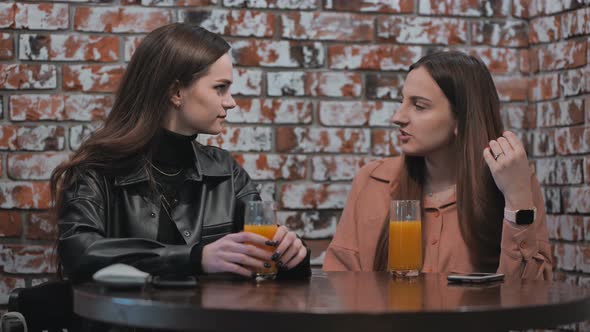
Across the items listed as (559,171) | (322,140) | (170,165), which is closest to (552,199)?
(559,171)

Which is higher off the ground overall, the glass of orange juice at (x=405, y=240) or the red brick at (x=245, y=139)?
the red brick at (x=245, y=139)

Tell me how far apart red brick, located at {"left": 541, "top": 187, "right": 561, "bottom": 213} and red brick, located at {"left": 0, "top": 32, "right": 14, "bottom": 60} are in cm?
186

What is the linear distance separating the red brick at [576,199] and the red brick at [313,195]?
2.42ft

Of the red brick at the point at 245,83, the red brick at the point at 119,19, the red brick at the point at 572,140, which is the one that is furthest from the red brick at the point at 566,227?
the red brick at the point at 119,19

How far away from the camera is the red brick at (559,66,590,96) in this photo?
2881 millimetres

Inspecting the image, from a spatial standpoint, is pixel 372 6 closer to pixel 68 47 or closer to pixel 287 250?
pixel 68 47

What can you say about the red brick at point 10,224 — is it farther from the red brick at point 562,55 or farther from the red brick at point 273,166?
the red brick at point 562,55

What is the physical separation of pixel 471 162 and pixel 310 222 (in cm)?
69

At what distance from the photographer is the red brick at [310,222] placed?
9.68 feet

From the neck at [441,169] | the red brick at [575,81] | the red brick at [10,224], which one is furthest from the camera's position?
the red brick at [575,81]

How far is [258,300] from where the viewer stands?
1523 mm

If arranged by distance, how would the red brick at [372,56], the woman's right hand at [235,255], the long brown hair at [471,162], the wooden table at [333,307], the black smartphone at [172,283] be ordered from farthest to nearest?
the red brick at [372,56] < the long brown hair at [471,162] < the woman's right hand at [235,255] < the black smartphone at [172,283] < the wooden table at [333,307]

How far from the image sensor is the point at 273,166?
9.61 ft

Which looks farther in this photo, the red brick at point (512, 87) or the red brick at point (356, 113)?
the red brick at point (512, 87)
